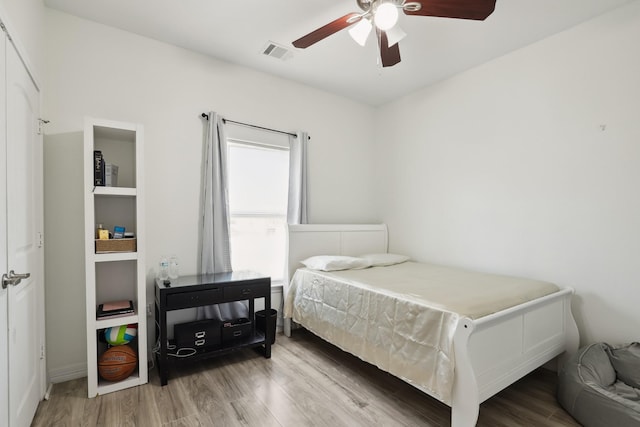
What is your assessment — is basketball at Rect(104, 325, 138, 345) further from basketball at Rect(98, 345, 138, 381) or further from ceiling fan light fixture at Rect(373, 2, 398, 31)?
ceiling fan light fixture at Rect(373, 2, 398, 31)

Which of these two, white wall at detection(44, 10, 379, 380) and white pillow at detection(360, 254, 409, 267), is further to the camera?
white pillow at detection(360, 254, 409, 267)

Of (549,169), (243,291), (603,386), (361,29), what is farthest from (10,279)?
(549,169)

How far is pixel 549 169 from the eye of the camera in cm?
265

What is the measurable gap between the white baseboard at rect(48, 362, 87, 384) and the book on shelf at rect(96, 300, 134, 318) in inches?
19.5

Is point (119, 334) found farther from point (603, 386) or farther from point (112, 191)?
point (603, 386)

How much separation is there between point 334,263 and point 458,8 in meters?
2.16

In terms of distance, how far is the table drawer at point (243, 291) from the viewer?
2.62 meters

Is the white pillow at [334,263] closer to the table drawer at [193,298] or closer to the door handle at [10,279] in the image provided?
the table drawer at [193,298]

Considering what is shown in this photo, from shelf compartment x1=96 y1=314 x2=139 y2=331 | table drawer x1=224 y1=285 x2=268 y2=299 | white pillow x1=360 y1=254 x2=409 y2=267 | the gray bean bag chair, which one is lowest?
the gray bean bag chair

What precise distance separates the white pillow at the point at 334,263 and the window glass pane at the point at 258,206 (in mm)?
484

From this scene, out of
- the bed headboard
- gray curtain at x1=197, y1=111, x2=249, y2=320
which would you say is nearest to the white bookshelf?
gray curtain at x1=197, y1=111, x2=249, y2=320

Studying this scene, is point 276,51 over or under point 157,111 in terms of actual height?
over

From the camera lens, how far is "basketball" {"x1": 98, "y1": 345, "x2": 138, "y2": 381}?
223 cm

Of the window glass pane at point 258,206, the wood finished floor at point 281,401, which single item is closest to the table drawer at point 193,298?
the wood finished floor at point 281,401
